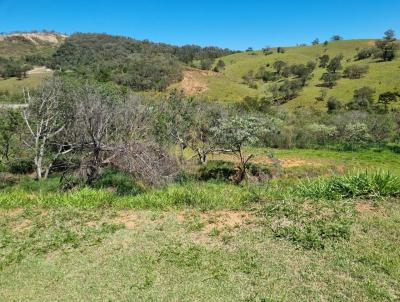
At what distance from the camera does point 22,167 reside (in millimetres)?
20844

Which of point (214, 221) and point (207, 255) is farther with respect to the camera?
point (214, 221)

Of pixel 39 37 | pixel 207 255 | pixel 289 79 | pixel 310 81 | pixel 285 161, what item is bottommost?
pixel 285 161

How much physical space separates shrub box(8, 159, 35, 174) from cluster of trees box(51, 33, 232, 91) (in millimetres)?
31714

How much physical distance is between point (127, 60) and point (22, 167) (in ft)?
192

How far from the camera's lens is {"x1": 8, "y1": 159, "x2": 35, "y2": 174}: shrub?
66.2 feet

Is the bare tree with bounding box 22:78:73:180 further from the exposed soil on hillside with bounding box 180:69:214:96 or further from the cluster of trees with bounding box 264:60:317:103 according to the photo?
the cluster of trees with bounding box 264:60:317:103

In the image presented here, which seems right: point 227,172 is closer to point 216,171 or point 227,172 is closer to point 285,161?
point 216,171

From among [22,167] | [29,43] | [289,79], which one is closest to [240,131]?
[22,167]

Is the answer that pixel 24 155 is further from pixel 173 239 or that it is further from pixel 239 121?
pixel 173 239

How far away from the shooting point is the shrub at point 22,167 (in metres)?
20.2

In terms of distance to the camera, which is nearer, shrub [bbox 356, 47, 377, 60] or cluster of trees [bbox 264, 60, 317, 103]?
cluster of trees [bbox 264, 60, 317, 103]

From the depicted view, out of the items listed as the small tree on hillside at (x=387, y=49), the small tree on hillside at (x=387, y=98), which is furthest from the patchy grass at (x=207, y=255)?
the small tree on hillside at (x=387, y=49)

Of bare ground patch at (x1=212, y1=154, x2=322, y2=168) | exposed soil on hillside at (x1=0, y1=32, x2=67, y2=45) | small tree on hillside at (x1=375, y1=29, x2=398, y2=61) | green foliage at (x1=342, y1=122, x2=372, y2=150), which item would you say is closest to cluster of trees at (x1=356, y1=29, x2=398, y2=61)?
small tree on hillside at (x1=375, y1=29, x2=398, y2=61)

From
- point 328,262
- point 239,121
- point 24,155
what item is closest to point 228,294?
point 328,262
